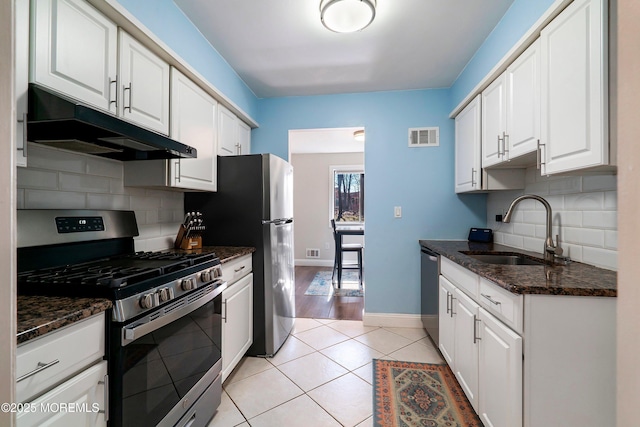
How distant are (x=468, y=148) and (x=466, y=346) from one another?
5.25 feet

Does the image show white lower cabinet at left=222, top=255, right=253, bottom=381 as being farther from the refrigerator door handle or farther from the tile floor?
the refrigerator door handle

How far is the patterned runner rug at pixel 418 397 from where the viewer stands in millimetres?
1546

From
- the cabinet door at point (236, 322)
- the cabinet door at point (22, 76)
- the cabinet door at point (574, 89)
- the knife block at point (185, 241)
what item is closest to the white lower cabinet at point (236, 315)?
the cabinet door at point (236, 322)

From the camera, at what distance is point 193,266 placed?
55.0 inches

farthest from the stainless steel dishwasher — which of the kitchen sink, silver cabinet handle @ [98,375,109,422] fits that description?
silver cabinet handle @ [98,375,109,422]

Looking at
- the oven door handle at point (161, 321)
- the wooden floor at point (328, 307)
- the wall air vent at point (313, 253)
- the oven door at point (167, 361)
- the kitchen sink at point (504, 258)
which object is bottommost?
the wooden floor at point (328, 307)

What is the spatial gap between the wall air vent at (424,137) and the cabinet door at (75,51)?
2.45 meters

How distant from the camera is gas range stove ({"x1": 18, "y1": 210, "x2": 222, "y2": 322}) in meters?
0.99

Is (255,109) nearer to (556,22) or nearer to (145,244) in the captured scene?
(145,244)

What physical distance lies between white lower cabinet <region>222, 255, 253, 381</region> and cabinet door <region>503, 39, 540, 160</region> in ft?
6.34

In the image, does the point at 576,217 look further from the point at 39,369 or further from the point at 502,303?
the point at 39,369

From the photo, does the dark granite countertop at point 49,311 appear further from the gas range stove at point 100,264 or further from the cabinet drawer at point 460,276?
the cabinet drawer at point 460,276

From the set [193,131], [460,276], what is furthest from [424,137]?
[193,131]

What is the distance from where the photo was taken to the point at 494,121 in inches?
76.8
